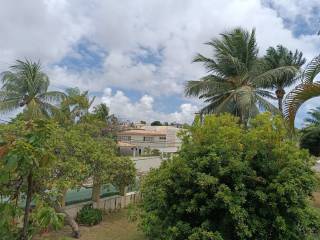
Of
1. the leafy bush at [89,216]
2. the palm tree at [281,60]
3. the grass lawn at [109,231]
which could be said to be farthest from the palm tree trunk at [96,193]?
the palm tree at [281,60]

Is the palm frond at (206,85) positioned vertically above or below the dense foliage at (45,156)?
above

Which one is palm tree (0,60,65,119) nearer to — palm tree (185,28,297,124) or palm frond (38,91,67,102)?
palm frond (38,91,67,102)

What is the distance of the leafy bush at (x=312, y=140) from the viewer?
33.8 m

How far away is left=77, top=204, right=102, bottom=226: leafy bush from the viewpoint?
1343 cm

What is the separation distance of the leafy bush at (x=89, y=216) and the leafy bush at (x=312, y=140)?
2471cm

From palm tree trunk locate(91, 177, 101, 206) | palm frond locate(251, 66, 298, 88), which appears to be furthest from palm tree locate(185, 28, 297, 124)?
palm tree trunk locate(91, 177, 101, 206)

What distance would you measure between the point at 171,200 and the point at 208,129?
1.56 m

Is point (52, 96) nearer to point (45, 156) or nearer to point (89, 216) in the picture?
point (89, 216)

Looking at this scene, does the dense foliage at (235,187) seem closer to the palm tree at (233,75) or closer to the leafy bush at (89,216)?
the leafy bush at (89,216)

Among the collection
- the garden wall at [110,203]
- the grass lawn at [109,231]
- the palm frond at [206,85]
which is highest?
the palm frond at [206,85]

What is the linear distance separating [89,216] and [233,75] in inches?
442

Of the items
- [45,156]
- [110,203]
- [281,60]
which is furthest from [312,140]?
[45,156]

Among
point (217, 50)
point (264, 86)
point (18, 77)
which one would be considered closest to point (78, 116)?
point (18, 77)

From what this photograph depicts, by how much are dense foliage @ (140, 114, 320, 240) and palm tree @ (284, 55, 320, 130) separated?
45 centimetres
